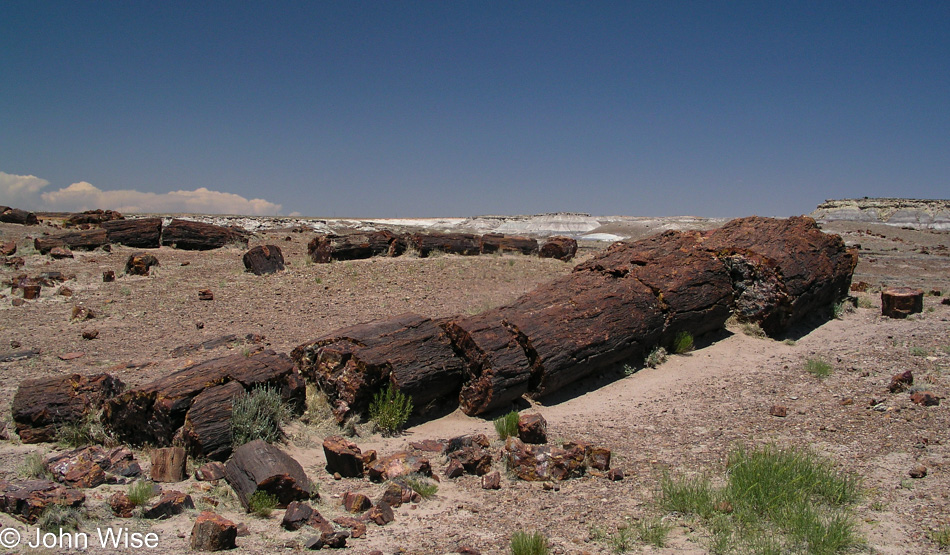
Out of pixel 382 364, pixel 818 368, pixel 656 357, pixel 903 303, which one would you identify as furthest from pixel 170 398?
pixel 903 303

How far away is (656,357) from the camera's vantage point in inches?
347

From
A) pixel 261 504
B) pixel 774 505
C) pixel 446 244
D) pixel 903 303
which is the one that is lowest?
pixel 261 504

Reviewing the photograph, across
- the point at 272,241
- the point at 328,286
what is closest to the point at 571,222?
the point at 272,241

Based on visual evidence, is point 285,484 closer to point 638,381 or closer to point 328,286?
point 638,381

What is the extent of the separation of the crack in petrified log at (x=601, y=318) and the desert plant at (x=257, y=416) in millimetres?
884

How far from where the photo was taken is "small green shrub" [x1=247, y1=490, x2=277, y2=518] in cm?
455

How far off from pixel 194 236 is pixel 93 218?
10.3m

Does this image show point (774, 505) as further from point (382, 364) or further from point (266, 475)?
point (382, 364)

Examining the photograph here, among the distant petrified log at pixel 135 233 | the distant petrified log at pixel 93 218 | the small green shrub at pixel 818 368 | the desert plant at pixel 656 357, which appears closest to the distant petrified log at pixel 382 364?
the desert plant at pixel 656 357

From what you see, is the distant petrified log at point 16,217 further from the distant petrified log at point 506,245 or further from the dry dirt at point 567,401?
the distant petrified log at point 506,245

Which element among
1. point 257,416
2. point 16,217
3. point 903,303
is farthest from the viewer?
point 16,217

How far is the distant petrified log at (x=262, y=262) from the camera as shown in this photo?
1564cm

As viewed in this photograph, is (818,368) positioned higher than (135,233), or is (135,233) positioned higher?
(135,233)

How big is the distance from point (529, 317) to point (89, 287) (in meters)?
11.7
